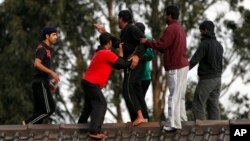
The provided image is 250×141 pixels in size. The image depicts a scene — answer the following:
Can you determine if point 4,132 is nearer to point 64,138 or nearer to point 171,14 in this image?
point 64,138

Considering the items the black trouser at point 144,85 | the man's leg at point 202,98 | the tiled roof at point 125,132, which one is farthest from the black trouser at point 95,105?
the man's leg at point 202,98

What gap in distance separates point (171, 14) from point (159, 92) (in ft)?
57.9

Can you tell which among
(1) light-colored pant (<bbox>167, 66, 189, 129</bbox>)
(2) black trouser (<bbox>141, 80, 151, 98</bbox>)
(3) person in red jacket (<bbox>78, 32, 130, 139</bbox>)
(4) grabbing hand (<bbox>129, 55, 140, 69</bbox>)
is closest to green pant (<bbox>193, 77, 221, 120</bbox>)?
(2) black trouser (<bbox>141, 80, 151, 98</bbox>)

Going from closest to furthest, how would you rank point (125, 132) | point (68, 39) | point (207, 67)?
point (125, 132)
point (207, 67)
point (68, 39)

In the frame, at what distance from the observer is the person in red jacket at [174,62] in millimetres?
10312

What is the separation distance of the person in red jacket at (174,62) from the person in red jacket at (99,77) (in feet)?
1.90

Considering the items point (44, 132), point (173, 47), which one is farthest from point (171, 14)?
point (44, 132)

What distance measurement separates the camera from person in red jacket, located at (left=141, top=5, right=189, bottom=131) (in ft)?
33.8

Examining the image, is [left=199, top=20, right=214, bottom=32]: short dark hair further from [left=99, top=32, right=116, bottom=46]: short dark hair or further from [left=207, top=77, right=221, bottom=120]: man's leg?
[left=99, top=32, right=116, bottom=46]: short dark hair

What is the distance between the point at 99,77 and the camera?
10.7m

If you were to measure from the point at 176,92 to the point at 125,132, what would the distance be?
903mm

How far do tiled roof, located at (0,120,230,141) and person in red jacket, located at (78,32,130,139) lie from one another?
0.80 feet

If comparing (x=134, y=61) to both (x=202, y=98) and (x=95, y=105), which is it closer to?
(x=95, y=105)

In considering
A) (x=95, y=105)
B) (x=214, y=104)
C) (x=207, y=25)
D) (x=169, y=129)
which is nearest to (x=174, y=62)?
(x=169, y=129)
